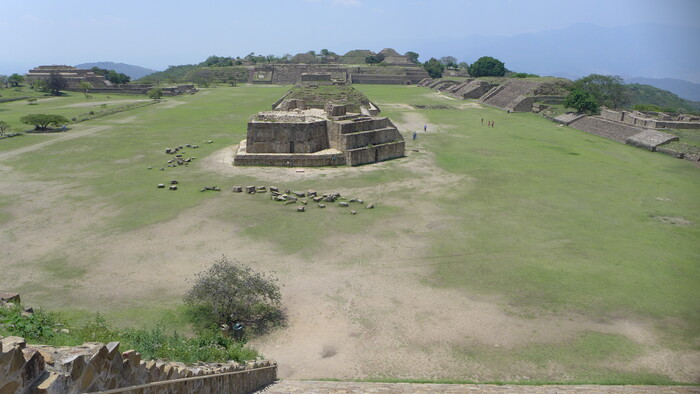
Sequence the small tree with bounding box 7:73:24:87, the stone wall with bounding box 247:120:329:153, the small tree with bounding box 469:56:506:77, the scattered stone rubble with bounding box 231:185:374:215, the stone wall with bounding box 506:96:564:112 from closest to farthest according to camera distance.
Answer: the scattered stone rubble with bounding box 231:185:374:215
the stone wall with bounding box 247:120:329:153
the stone wall with bounding box 506:96:564:112
the small tree with bounding box 7:73:24:87
the small tree with bounding box 469:56:506:77

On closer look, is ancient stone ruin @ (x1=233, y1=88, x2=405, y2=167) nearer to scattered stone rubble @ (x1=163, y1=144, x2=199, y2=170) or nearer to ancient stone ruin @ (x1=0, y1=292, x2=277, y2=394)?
scattered stone rubble @ (x1=163, y1=144, x2=199, y2=170)

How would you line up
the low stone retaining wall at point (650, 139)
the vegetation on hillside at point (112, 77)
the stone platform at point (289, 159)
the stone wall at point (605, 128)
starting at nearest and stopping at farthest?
the stone platform at point (289, 159)
the low stone retaining wall at point (650, 139)
the stone wall at point (605, 128)
the vegetation on hillside at point (112, 77)

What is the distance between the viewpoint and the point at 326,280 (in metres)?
12.2

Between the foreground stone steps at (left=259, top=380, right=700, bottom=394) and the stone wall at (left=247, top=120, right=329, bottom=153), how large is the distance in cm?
1912

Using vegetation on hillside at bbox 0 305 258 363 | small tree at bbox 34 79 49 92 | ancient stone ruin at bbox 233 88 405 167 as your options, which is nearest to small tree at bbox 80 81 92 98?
small tree at bbox 34 79 49 92

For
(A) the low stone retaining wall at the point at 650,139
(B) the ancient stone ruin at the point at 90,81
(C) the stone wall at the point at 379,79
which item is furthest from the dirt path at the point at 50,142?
(C) the stone wall at the point at 379,79

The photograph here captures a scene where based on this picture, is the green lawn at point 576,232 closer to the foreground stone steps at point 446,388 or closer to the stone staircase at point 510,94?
the foreground stone steps at point 446,388

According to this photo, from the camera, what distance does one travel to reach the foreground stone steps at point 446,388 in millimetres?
7449

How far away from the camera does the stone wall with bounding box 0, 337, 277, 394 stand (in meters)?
2.99

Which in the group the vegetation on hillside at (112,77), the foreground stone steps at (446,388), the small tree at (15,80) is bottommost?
the foreground stone steps at (446,388)

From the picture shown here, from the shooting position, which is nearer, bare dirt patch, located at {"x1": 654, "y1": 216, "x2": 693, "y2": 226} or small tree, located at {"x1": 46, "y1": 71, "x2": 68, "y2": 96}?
bare dirt patch, located at {"x1": 654, "y1": 216, "x2": 693, "y2": 226}

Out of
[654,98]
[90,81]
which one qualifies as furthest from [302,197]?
[654,98]

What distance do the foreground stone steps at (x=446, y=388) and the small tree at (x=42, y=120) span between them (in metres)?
34.4

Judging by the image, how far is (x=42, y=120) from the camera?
3228 centimetres
